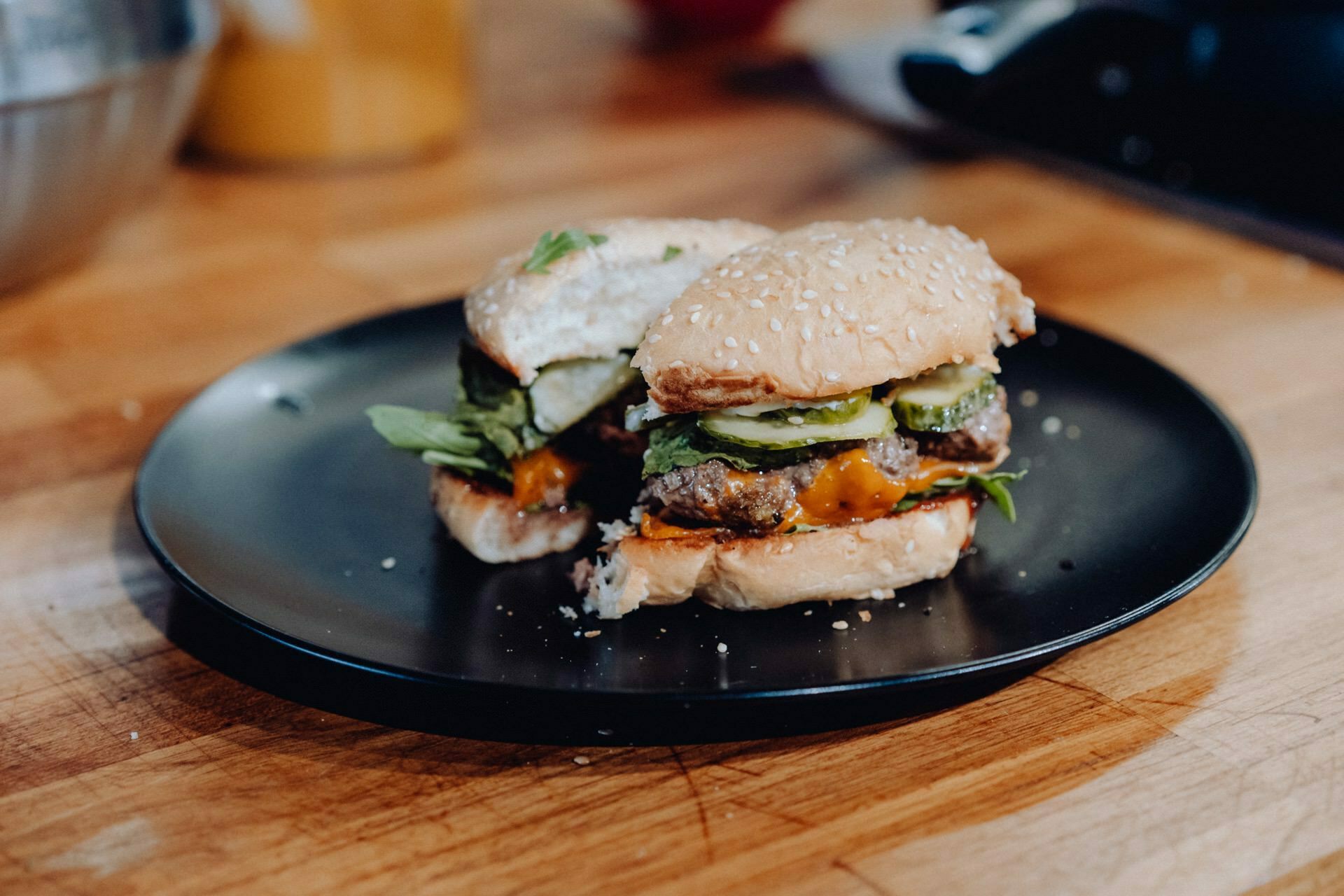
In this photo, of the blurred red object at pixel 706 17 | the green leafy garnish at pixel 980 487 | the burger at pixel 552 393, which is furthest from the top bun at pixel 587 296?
the blurred red object at pixel 706 17

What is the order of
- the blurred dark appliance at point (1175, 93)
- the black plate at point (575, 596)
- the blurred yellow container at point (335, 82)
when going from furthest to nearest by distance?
1. the blurred yellow container at point (335, 82)
2. the blurred dark appliance at point (1175, 93)
3. the black plate at point (575, 596)

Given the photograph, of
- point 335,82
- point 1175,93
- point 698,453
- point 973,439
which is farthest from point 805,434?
point 1175,93

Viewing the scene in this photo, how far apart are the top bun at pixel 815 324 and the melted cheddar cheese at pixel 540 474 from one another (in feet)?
0.94

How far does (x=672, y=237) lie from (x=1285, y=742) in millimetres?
1218

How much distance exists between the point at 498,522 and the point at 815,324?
579 millimetres

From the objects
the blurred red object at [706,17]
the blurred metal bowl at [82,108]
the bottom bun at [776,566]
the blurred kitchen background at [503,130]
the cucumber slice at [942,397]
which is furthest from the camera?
the blurred red object at [706,17]

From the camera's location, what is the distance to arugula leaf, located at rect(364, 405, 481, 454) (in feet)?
6.75

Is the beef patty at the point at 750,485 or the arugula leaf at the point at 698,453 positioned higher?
the arugula leaf at the point at 698,453

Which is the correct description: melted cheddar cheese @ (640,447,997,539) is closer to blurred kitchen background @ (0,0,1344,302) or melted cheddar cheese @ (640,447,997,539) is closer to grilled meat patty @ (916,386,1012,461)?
grilled meat patty @ (916,386,1012,461)

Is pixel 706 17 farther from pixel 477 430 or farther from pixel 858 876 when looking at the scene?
pixel 858 876

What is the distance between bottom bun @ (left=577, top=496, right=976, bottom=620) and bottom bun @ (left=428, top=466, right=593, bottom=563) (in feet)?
0.54

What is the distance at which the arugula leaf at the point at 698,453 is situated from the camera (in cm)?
188

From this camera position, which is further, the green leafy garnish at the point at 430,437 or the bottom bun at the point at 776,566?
the green leafy garnish at the point at 430,437

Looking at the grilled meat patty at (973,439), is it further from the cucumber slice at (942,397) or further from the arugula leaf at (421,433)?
the arugula leaf at (421,433)
